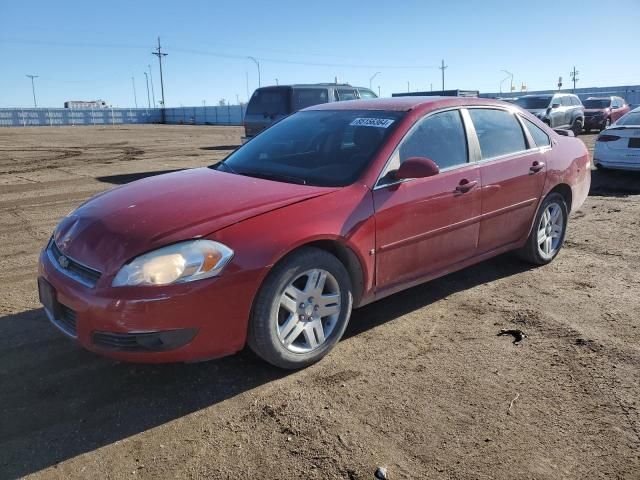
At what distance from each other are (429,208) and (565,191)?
7.45 ft

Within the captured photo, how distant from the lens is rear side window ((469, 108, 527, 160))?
4551mm

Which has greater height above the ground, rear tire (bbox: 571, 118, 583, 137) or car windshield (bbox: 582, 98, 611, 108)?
car windshield (bbox: 582, 98, 611, 108)

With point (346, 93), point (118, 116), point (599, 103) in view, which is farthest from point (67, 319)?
point (118, 116)

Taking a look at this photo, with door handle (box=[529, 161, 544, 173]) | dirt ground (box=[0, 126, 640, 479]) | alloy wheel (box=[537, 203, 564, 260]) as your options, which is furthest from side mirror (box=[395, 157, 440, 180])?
alloy wheel (box=[537, 203, 564, 260])

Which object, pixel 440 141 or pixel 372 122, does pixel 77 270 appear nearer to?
pixel 372 122

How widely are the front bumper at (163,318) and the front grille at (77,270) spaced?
4 cm

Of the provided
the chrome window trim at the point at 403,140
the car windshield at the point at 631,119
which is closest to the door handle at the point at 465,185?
the chrome window trim at the point at 403,140

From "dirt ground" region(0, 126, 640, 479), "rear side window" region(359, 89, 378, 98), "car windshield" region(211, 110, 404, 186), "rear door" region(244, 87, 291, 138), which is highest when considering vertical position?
"rear side window" region(359, 89, 378, 98)

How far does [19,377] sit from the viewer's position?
327 cm

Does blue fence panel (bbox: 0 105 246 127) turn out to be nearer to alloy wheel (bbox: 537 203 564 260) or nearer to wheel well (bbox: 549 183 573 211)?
wheel well (bbox: 549 183 573 211)

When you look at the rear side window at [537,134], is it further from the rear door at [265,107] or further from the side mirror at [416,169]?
the rear door at [265,107]

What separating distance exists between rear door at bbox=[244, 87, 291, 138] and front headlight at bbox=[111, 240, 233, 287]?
10.6 metres

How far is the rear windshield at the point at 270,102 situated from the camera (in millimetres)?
13352

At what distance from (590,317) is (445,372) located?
1.51m
